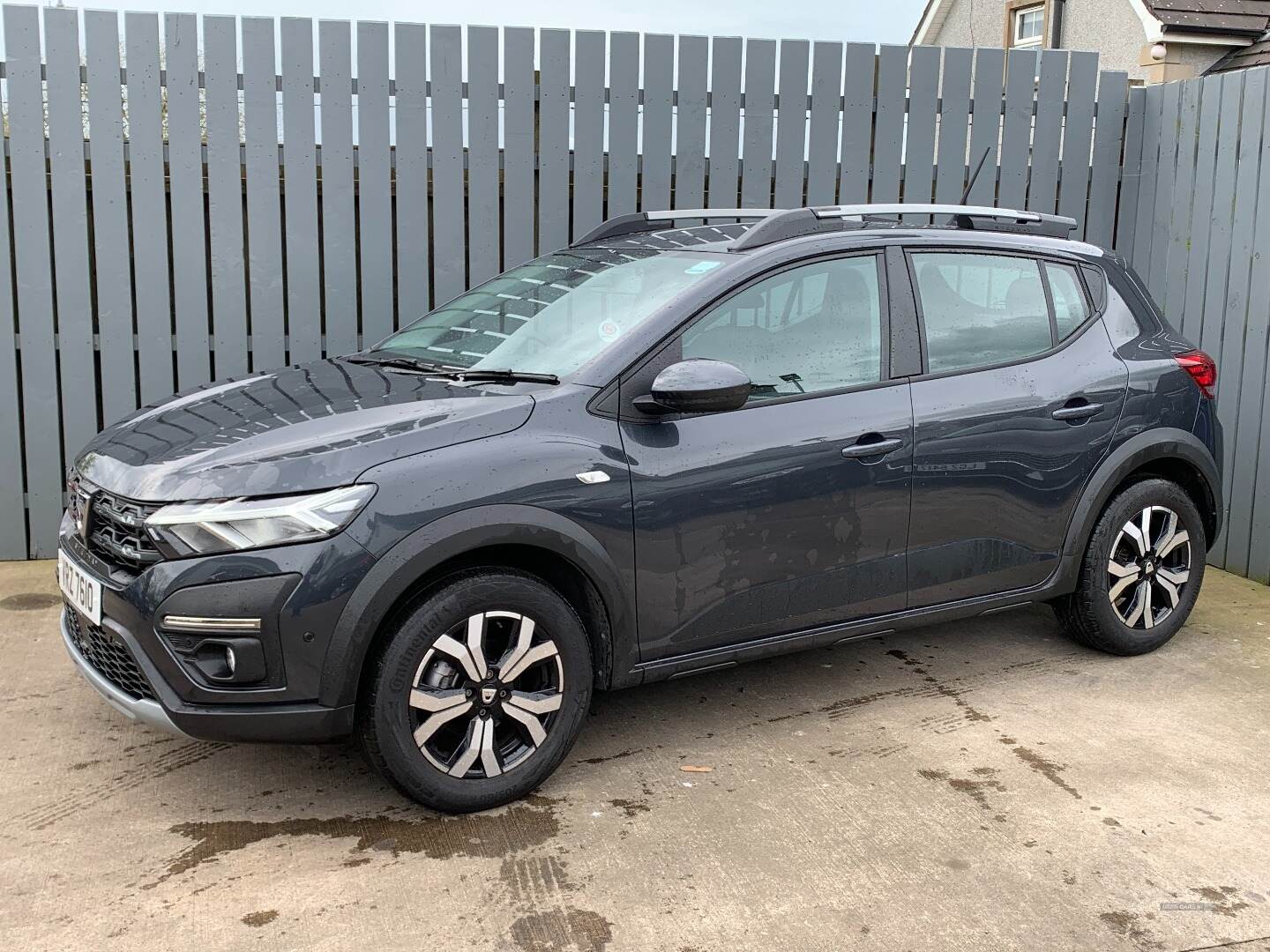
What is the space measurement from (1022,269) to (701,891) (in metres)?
2.73

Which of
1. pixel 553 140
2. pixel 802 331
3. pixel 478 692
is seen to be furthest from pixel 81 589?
pixel 553 140

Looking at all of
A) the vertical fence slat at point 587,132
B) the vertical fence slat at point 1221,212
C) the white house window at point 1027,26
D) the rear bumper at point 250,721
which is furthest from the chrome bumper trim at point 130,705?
the white house window at point 1027,26

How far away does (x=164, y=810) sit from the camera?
3654mm

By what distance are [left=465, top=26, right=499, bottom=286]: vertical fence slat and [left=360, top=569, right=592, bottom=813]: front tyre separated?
11.0 feet

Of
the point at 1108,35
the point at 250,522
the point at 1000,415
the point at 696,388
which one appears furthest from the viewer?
the point at 1108,35

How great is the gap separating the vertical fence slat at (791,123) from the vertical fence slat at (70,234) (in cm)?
328

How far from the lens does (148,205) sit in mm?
6219

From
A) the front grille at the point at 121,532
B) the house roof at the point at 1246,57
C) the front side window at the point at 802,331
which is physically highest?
the house roof at the point at 1246,57

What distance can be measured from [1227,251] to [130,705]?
5.77 meters

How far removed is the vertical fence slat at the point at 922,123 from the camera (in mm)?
6969

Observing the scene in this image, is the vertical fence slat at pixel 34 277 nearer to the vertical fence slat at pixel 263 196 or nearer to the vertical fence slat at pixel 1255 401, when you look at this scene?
the vertical fence slat at pixel 263 196

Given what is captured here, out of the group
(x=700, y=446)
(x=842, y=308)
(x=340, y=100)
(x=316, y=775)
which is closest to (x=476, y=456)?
(x=700, y=446)

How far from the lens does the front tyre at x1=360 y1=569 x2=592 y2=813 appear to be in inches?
134

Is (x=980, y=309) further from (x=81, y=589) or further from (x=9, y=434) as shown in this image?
(x=9, y=434)
